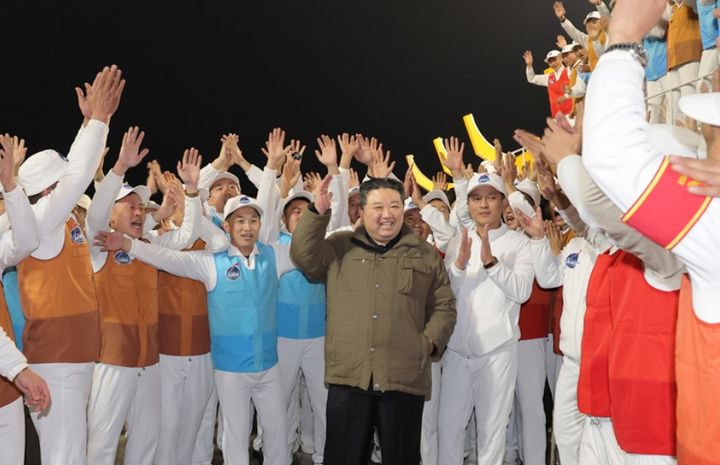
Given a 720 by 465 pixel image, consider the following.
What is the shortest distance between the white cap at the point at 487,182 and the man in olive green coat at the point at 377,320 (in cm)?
81

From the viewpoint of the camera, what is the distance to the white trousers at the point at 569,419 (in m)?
3.58

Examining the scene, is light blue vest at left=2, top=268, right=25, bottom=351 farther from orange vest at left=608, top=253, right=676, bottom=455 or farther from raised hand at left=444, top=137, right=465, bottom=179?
orange vest at left=608, top=253, right=676, bottom=455

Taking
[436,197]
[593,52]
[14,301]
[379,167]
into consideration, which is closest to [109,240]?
[14,301]

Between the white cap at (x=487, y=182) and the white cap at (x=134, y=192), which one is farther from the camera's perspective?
the white cap at (x=487, y=182)

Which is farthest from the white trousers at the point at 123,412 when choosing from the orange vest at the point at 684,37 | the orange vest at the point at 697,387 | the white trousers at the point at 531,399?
the orange vest at the point at 684,37

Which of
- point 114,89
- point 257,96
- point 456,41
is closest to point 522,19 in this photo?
point 456,41

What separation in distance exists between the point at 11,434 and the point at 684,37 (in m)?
4.77

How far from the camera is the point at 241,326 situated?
394 centimetres

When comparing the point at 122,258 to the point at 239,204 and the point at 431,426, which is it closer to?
the point at 239,204

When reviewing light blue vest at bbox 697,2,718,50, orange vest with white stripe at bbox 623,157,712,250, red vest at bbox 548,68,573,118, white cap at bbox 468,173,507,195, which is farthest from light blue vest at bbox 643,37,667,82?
orange vest with white stripe at bbox 623,157,712,250

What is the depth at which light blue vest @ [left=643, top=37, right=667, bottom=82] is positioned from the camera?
5.42 metres

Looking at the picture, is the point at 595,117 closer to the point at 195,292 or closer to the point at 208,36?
the point at 195,292

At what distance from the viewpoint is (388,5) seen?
1327 cm

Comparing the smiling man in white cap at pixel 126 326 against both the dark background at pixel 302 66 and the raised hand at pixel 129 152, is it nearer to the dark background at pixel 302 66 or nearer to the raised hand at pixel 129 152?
the raised hand at pixel 129 152
